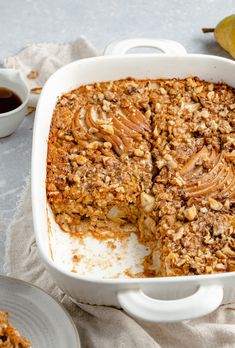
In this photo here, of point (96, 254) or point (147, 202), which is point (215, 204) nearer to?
point (147, 202)

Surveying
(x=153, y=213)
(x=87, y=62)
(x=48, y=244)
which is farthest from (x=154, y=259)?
(x=87, y=62)

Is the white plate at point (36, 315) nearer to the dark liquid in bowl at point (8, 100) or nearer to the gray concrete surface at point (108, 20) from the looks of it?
the dark liquid in bowl at point (8, 100)

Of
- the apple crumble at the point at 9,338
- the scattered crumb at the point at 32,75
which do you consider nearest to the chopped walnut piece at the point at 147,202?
the apple crumble at the point at 9,338

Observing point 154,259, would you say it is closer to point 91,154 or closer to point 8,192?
point 91,154

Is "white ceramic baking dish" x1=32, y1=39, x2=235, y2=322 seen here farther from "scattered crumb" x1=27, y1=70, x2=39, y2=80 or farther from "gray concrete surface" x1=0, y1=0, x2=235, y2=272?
"gray concrete surface" x1=0, y1=0, x2=235, y2=272

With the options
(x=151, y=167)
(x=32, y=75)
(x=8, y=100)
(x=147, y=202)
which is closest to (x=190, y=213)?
(x=147, y=202)

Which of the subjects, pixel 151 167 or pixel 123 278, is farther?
pixel 151 167
